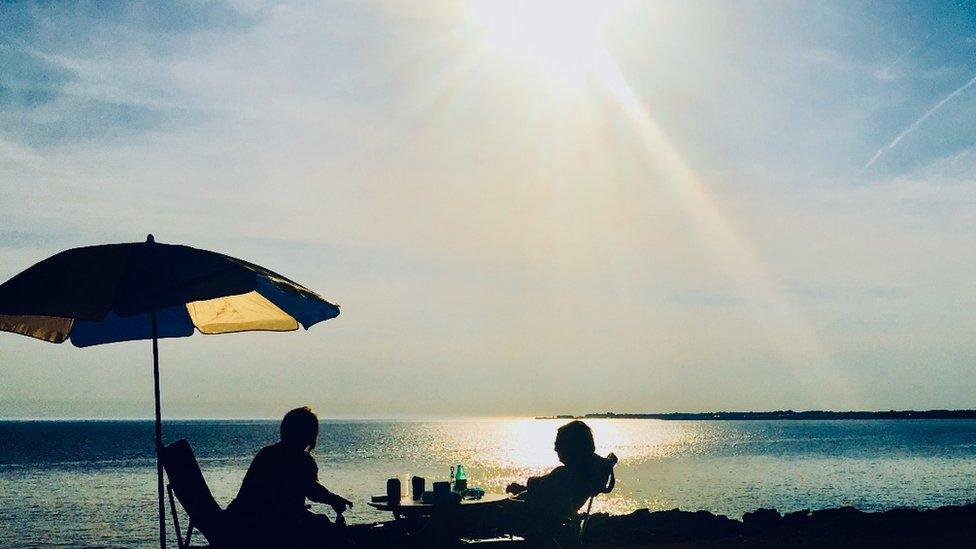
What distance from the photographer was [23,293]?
5.50 m

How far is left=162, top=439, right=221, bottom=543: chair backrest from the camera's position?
20.2 feet

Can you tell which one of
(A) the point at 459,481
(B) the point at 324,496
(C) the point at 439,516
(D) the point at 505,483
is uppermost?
(B) the point at 324,496

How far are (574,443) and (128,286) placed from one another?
3800mm

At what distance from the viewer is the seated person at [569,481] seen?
7.37m

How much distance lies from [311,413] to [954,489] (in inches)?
1752

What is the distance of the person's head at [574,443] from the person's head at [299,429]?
6.91 ft

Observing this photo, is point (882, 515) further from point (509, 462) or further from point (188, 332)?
point (509, 462)

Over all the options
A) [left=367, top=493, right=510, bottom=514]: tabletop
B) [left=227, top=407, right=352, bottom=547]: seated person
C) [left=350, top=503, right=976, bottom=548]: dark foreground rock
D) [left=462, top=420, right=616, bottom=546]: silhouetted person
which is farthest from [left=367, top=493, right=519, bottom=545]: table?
[left=227, top=407, right=352, bottom=547]: seated person

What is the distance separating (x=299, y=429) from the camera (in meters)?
6.43

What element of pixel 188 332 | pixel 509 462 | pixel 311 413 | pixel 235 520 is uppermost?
pixel 188 332

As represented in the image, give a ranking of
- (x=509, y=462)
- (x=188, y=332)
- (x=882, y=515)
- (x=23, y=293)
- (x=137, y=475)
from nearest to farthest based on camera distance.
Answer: (x=23, y=293) < (x=188, y=332) < (x=882, y=515) < (x=137, y=475) < (x=509, y=462)

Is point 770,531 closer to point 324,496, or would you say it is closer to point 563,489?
point 563,489

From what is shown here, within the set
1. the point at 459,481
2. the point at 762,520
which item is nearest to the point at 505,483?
the point at 762,520

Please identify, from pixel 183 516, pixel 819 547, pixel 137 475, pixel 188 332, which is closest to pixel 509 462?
pixel 137 475
